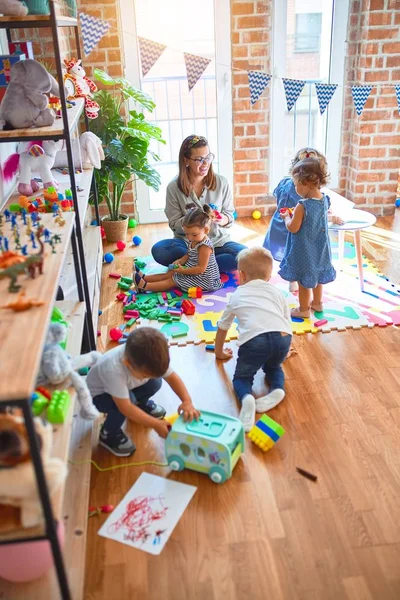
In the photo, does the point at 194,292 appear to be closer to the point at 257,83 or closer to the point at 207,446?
the point at 207,446

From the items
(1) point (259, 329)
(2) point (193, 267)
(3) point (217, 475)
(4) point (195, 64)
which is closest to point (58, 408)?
(3) point (217, 475)

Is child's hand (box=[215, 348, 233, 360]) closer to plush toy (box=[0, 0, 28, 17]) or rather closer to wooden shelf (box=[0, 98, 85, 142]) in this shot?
wooden shelf (box=[0, 98, 85, 142])

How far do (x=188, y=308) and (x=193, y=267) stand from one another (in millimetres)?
302

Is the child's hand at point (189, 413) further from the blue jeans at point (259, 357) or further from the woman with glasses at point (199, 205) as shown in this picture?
the woman with glasses at point (199, 205)

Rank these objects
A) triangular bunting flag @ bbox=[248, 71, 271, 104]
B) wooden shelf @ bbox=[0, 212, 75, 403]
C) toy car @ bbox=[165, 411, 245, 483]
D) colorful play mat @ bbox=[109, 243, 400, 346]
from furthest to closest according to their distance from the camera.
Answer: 1. triangular bunting flag @ bbox=[248, 71, 271, 104]
2. colorful play mat @ bbox=[109, 243, 400, 346]
3. toy car @ bbox=[165, 411, 245, 483]
4. wooden shelf @ bbox=[0, 212, 75, 403]

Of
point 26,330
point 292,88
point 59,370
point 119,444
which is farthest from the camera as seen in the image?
point 292,88

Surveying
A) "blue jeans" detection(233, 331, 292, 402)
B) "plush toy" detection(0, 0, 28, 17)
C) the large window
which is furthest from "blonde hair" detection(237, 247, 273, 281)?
the large window

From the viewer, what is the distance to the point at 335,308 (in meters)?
3.19

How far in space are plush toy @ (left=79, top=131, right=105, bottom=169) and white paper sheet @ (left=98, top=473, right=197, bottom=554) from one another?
1.91m

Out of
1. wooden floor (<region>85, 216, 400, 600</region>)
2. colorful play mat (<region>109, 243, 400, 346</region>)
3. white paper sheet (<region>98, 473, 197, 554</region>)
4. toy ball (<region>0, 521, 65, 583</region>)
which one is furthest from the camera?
colorful play mat (<region>109, 243, 400, 346</region>)

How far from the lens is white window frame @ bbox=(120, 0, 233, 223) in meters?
4.00

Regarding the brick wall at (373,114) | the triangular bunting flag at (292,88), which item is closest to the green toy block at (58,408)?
Result: the triangular bunting flag at (292,88)

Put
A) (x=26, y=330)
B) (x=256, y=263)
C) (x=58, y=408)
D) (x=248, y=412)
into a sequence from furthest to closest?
(x=256, y=263) < (x=248, y=412) < (x=58, y=408) < (x=26, y=330)

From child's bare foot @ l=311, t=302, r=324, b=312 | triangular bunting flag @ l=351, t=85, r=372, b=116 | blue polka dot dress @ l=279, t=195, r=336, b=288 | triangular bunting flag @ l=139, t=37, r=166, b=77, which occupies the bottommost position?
child's bare foot @ l=311, t=302, r=324, b=312
